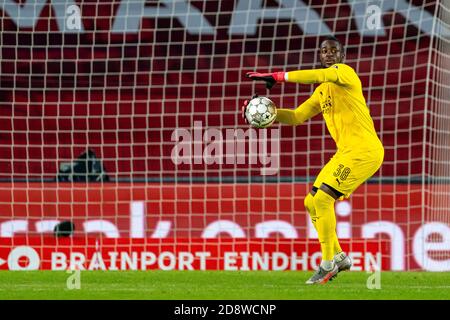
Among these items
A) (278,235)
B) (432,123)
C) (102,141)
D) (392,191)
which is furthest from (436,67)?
(102,141)

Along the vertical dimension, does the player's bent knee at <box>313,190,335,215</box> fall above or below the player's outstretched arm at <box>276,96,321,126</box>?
below

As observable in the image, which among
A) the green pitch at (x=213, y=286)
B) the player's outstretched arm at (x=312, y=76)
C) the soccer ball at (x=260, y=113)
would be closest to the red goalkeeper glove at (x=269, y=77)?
the player's outstretched arm at (x=312, y=76)

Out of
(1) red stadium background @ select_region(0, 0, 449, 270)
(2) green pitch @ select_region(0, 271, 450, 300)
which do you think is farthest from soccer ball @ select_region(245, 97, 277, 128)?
(1) red stadium background @ select_region(0, 0, 449, 270)

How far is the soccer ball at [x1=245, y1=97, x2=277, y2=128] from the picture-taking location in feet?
32.3

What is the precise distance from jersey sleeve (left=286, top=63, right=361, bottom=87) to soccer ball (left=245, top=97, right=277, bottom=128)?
436mm

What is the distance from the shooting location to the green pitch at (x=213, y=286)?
8.88 meters

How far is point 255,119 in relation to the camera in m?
9.86

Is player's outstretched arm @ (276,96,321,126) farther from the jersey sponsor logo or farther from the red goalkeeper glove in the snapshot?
the red goalkeeper glove

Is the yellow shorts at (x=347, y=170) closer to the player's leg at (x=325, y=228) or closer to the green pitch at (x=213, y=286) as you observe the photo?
the player's leg at (x=325, y=228)

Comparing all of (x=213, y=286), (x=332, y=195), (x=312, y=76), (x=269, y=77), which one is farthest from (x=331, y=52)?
(x=213, y=286)

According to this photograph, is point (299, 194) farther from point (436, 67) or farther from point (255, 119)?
point (255, 119)

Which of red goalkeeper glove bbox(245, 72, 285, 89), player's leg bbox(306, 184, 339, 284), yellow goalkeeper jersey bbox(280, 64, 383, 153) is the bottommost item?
player's leg bbox(306, 184, 339, 284)

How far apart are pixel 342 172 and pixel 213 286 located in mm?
1304
